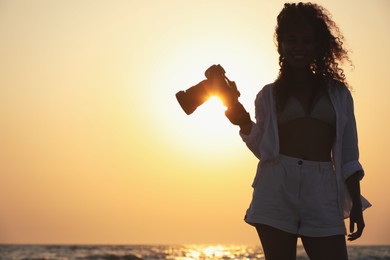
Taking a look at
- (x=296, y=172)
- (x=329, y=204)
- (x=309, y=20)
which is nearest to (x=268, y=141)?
(x=296, y=172)

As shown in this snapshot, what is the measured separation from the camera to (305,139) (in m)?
4.22

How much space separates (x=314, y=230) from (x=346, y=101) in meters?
0.83

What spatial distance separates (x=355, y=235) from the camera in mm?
4180

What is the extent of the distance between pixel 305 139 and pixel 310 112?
0.17 meters

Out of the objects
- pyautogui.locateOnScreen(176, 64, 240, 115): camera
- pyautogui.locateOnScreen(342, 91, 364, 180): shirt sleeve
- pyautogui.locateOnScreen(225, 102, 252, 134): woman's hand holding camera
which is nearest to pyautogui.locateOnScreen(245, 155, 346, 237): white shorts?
pyautogui.locateOnScreen(342, 91, 364, 180): shirt sleeve

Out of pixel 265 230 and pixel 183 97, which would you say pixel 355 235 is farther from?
pixel 183 97

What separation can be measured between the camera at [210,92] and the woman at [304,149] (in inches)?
3.5

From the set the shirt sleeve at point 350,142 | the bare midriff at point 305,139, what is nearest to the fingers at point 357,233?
the shirt sleeve at point 350,142

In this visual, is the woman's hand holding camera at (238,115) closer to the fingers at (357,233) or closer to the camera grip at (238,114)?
the camera grip at (238,114)

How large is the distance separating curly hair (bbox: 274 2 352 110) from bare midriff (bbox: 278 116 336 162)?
7.3 inches

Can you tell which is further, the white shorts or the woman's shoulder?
the woman's shoulder

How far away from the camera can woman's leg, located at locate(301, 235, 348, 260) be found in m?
4.04

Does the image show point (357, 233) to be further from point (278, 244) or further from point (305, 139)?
point (305, 139)

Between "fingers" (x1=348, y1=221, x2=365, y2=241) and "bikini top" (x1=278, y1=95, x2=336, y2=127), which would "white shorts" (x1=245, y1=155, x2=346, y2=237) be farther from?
"bikini top" (x1=278, y1=95, x2=336, y2=127)
